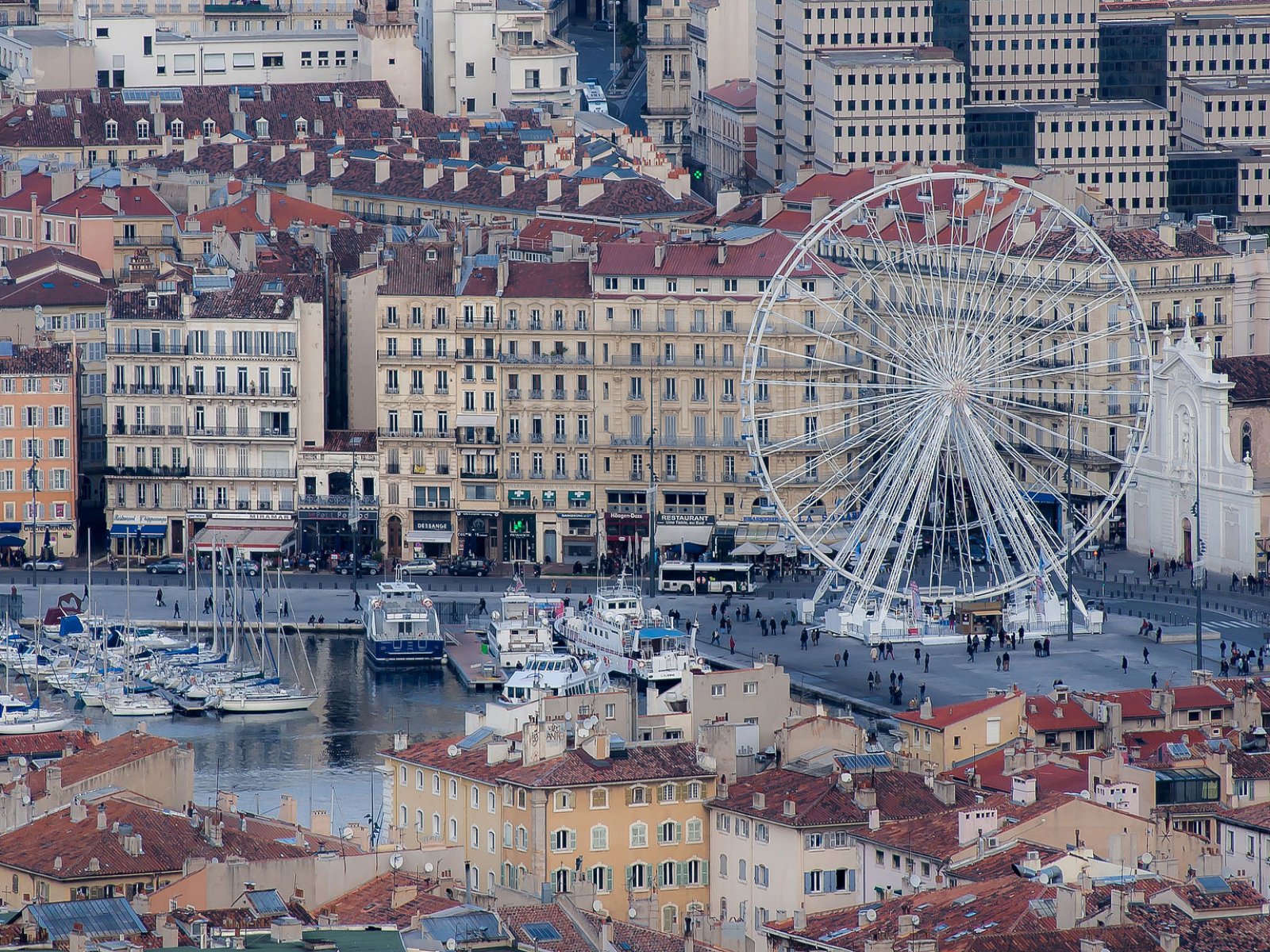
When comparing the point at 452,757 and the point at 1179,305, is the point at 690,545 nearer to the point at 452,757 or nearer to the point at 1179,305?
the point at 1179,305

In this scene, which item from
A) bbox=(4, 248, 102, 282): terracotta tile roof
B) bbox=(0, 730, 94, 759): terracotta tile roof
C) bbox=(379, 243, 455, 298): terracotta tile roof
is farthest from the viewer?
bbox=(4, 248, 102, 282): terracotta tile roof

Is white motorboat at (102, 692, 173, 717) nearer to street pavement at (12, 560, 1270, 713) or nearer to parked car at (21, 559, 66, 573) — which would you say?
street pavement at (12, 560, 1270, 713)

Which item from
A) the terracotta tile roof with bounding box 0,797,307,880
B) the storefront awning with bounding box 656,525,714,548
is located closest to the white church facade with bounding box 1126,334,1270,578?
the storefront awning with bounding box 656,525,714,548

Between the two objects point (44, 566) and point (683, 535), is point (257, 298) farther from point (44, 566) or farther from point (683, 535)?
point (683, 535)

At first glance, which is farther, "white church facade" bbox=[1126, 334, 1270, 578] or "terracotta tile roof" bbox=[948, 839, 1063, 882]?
"white church facade" bbox=[1126, 334, 1270, 578]

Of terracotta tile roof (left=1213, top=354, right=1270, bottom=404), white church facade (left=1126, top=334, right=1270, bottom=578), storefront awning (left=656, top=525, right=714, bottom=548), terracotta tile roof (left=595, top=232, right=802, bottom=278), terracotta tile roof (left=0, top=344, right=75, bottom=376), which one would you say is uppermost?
terracotta tile roof (left=595, top=232, right=802, bottom=278)

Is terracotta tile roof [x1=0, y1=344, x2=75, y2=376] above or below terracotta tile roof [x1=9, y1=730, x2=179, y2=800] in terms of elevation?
above

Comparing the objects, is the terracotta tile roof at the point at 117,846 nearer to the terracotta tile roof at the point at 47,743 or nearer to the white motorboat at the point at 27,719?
the terracotta tile roof at the point at 47,743

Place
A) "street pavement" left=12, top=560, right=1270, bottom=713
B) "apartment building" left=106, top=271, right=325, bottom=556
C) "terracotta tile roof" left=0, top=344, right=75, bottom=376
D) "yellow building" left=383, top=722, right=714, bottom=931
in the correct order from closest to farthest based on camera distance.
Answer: "yellow building" left=383, top=722, right=714, bottom=931 → "street pavement" left=12, top=560, right=1270, bottom=713 → "apartment building" left=106, top=271, right=325, bottom=556 → "terracotta tile roof" left=0, top=344, right=75, bottom=376
